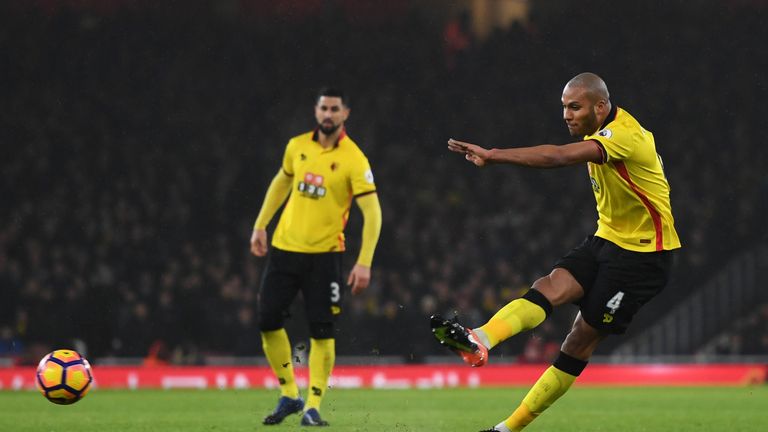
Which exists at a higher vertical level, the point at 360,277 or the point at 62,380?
the point at 360,277

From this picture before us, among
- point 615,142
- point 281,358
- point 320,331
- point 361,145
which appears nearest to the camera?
point 615,142

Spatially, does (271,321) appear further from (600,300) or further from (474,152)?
(474,152)

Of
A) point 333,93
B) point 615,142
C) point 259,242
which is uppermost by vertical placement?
point 333,93

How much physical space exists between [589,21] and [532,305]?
1969 cm

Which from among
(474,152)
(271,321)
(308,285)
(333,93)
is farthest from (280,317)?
(474,152)

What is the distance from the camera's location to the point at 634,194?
650 cm

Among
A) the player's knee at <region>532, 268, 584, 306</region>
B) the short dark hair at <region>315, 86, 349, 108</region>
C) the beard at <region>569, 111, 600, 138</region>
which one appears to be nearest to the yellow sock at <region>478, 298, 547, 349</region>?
the player's knee at <region>532, 268, 584, 306</region>

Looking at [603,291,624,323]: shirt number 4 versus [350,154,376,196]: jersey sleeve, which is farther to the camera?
[350,154,376,196]: jersey sleeve

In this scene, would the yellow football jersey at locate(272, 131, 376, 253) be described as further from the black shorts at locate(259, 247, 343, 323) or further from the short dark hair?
the short dark hair

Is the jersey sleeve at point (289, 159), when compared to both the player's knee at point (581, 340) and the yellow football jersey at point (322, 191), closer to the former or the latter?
the yellow football jersey at point (322, 191)

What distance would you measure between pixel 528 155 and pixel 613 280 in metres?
1.15

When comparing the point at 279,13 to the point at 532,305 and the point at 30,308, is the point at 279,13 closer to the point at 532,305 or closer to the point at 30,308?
the point at 30,308

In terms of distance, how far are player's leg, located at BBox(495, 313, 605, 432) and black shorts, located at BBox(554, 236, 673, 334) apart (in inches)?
5.2

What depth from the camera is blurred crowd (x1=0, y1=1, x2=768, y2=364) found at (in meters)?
19.3
